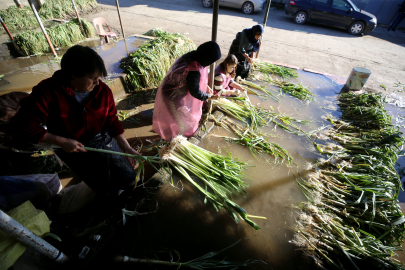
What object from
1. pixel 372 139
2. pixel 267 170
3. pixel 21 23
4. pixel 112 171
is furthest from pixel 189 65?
pixel 21 23

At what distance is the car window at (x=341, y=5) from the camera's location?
9297 millimetres

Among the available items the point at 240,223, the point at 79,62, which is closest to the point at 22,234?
the point at 79,62

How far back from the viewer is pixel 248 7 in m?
11.4

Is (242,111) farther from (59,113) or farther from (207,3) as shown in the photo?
(207,3)

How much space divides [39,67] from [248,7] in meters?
11.6

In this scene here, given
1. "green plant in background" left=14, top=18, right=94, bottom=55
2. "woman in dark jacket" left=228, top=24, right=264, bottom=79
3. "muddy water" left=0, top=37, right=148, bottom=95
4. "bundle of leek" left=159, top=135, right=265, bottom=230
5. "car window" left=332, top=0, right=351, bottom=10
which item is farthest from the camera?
"car window" left=332, top=0, right=351, bottom=10

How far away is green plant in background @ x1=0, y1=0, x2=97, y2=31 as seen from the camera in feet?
21.2

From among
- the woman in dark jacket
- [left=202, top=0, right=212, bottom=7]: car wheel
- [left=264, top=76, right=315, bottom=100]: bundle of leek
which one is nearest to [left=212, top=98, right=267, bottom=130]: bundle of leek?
the woman in dark jacket

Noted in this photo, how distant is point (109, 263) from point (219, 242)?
99 centimetres

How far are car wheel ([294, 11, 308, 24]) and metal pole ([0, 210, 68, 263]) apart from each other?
13.7 metres

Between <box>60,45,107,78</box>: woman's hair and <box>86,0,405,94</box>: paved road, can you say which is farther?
<box>86,0,405,94</box>: paved road

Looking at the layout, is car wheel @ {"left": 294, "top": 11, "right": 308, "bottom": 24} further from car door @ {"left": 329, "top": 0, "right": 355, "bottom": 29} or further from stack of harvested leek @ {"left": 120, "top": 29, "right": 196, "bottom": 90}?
stack of harvested leek @ {"left": 120, "top": 29, "right": 196, "bottom": 90}

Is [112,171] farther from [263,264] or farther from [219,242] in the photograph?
[263,264]

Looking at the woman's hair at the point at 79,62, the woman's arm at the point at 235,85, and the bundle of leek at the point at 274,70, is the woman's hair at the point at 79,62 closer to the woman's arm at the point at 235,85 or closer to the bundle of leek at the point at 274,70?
the woman's arm at the point at 235,85
